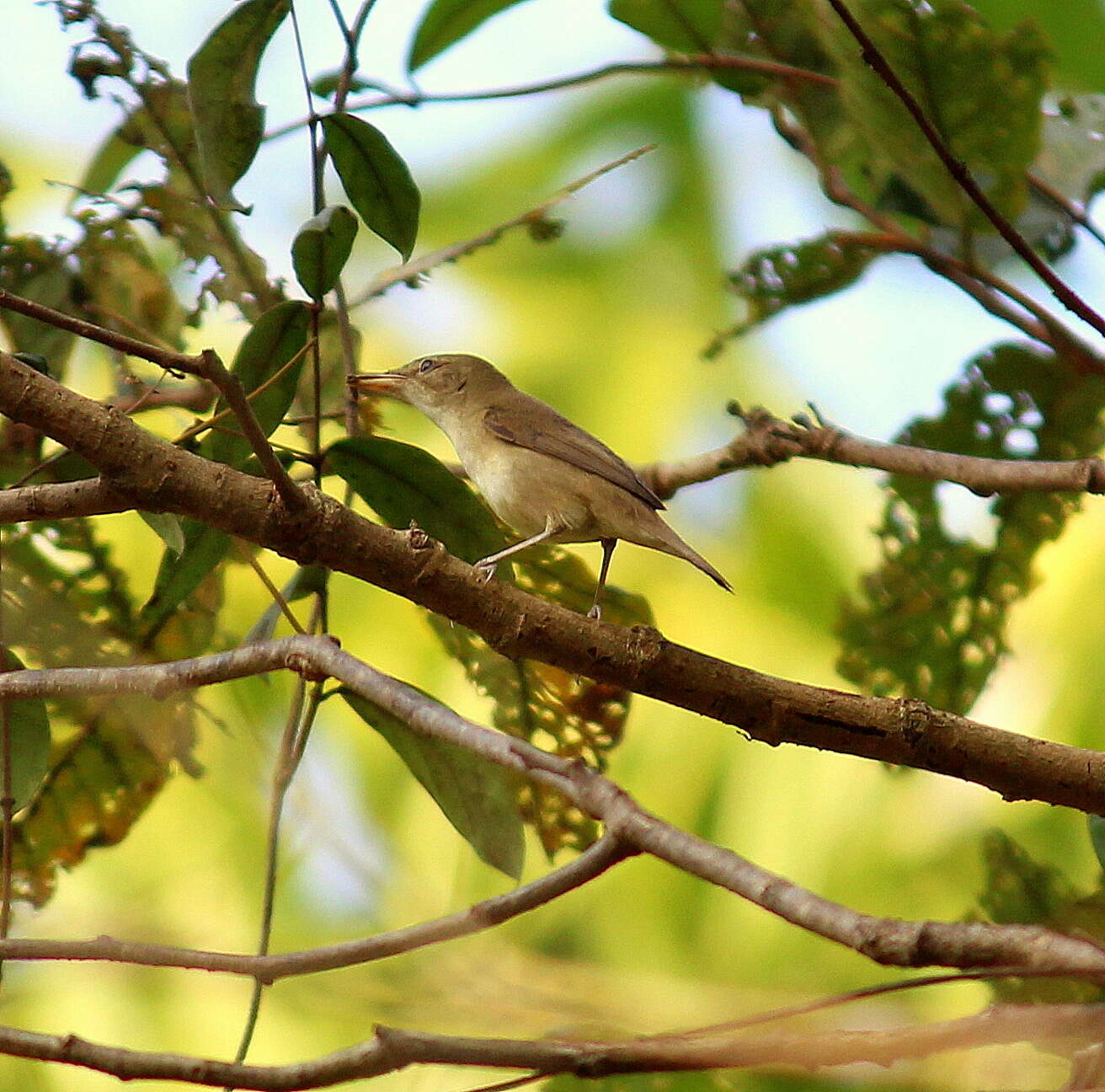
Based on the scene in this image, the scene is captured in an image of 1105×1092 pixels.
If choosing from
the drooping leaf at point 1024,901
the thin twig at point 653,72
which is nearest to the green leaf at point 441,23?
the thin twig at point 653,72

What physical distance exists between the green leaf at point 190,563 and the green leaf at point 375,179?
515 millimetres

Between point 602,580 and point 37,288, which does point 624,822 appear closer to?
point 602,580

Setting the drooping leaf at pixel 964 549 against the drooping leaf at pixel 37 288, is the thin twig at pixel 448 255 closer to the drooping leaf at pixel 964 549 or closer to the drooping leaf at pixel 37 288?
the drooping leaf at pixel 37 288

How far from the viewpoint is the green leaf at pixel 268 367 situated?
200 centimetres

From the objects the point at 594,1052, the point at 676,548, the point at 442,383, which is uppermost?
the point at 442,383

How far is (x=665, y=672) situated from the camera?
1767 mm

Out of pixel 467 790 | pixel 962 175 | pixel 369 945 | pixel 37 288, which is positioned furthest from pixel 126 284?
pixel 369 945

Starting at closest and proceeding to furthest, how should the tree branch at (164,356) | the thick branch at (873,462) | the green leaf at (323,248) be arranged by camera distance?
1. the tree branch at (164,356)
2. the green leaf at (323,248)
3. the thick branch at (873,462)

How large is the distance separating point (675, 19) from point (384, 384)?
3.36ft

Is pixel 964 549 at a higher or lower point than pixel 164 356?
higher

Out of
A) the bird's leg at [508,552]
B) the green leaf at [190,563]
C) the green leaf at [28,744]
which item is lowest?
the green leaf at [28,744]

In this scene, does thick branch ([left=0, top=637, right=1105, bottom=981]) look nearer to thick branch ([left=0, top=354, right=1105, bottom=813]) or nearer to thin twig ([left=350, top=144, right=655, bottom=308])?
thick branch ([left=0, top=354, right=1105, bottom=813])

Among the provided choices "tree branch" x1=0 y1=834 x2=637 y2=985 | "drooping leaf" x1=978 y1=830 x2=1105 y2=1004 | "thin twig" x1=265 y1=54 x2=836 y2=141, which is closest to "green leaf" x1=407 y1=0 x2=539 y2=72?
"thin twig" x1=265 y1=54 x2=836 y2=141

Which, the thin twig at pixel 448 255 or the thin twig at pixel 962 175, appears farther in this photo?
the thin twig at pixel 448 255
